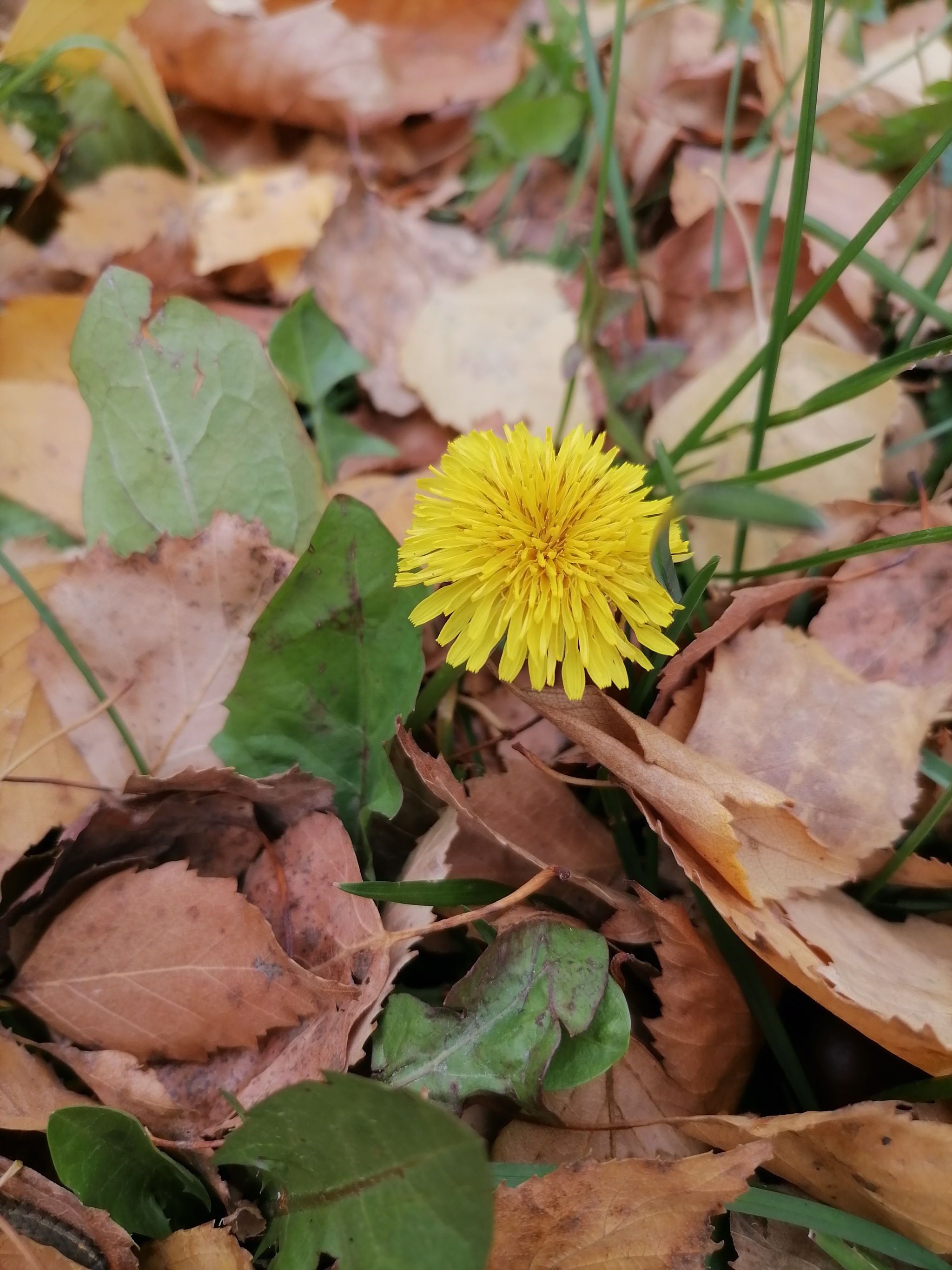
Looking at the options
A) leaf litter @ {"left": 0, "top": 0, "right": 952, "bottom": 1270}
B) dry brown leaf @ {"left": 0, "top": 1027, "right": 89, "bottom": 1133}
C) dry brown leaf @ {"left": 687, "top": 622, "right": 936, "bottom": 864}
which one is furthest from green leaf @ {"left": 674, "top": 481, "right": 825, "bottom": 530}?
dry brown leaf @ {"left": 0, "top": 1027, "right": 89, "bottom": 1133}

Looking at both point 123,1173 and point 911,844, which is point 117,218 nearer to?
point 123,1173

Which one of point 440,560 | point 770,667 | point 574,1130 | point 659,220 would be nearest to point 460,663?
point 440,560

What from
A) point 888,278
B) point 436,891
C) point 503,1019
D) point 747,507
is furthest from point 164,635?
point 888,278

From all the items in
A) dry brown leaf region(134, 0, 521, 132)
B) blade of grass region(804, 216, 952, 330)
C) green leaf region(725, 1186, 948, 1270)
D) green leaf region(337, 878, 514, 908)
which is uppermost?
dry brown leaf region(134, 0, 521, 132)

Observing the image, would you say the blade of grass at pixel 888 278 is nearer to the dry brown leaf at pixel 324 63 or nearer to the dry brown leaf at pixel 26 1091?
the dry brown leaf at pixel 324 63

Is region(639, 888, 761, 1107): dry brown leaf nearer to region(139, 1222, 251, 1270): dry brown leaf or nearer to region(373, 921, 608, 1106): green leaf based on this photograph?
region(373, 921, 608, 1106): green leaf

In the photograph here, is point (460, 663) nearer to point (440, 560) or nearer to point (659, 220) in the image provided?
point (440, 560)

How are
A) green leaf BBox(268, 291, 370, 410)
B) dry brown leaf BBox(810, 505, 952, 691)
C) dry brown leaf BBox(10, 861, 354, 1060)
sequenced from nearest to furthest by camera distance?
dry brown leaf BBox(10, 861, 354, 1060) < dry brown leaf BBox(810, 505, 952, 691) < green leaf BBox(268, 291, 370, 410)
